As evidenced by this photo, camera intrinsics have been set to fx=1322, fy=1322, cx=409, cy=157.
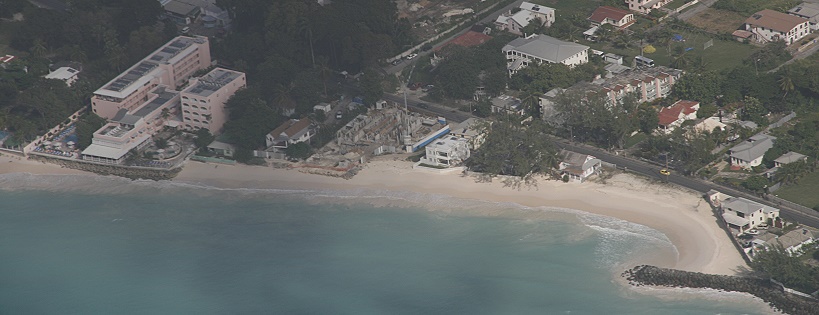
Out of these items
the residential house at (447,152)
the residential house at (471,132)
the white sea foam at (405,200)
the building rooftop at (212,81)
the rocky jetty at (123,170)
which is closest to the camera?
the white sea foam at (405,200)

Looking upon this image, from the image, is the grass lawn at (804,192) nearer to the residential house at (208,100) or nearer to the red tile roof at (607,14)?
the red tile roof at (607,14)

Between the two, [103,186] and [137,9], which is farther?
[137,9]

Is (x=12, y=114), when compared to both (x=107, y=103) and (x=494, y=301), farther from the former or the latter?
(x=494, y=301)

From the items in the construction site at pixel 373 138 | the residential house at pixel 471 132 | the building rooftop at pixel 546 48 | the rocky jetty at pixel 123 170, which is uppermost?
the building rooftop at pixel 546 48

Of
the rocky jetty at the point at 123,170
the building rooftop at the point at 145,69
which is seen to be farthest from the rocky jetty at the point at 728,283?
the building rooftop at the point at 145,69

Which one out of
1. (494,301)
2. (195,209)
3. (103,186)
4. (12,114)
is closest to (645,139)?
(494,301)

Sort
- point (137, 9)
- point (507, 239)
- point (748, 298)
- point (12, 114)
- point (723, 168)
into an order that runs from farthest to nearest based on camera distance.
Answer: point (137, 9)
point (12, 114)
point (723, 168)
point (507, 239)
point (748, 298)

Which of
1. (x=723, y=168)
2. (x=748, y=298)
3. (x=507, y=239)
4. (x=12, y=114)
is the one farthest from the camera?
(x=12, y=114)

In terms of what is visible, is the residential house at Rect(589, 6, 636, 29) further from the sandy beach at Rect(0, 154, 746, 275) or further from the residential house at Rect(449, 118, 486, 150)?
the sandy beach at Rect(0, 154, 746, 275)
